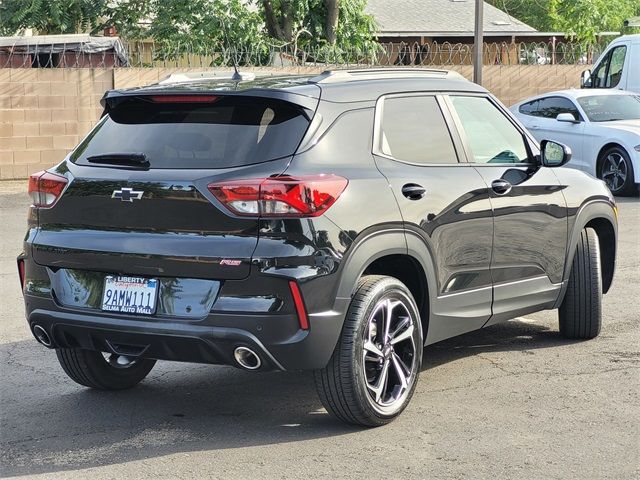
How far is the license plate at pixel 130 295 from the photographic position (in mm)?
5520

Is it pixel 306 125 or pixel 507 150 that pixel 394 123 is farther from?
pixel 507 150

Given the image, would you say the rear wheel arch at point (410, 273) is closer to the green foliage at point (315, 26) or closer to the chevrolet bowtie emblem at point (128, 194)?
A: the chevrolet bowtie emblem at point (128, 194)

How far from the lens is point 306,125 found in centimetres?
568

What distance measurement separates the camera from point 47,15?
25.9 m

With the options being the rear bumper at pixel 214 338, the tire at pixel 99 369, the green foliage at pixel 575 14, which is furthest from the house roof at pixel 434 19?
the rear bumper at pixel 214 338

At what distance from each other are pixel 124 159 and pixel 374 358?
1.52 metres

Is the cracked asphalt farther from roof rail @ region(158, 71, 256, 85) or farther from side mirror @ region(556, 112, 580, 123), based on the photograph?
side mirror @ region(556, 112, 580, 123)

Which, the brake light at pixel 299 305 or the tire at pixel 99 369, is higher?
the brake light at pixel 299 305

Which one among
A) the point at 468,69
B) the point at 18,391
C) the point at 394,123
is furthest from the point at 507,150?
the point at 468,69

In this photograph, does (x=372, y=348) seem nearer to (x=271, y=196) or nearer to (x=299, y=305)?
(x=299, y=305)

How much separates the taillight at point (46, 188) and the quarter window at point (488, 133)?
221 cm

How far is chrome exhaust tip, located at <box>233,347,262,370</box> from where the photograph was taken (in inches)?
212

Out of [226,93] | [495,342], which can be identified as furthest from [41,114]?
[226,93]

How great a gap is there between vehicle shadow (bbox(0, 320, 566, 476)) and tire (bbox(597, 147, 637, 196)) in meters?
9.87
